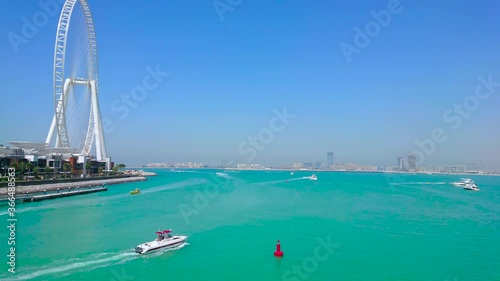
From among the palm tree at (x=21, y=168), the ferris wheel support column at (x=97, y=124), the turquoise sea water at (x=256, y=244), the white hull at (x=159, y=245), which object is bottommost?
the turquoise sea water at (x=256, y=244)

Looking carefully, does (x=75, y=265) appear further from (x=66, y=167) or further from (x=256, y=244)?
(x=66, y=167)

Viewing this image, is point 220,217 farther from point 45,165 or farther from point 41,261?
point 45,165

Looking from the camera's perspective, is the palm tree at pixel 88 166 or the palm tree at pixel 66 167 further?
the palm tree at pixel 88 166

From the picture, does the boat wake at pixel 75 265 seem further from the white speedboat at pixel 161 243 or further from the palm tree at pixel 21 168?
the palm tree at pixel 21 168

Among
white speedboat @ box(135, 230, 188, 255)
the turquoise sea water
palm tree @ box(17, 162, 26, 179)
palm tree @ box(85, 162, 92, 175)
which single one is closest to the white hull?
white speedboat @ box(135, 230, 188, 255)

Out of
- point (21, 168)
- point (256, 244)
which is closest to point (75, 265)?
point (256, 244)

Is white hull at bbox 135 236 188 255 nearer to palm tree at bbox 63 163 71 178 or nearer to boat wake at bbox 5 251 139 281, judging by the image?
boat wake at bbox 5 251 139 281

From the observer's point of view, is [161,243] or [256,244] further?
[256,244]

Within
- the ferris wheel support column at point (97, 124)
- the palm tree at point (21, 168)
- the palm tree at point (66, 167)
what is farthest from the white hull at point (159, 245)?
the ferris wheel support column at point (97, 124)
